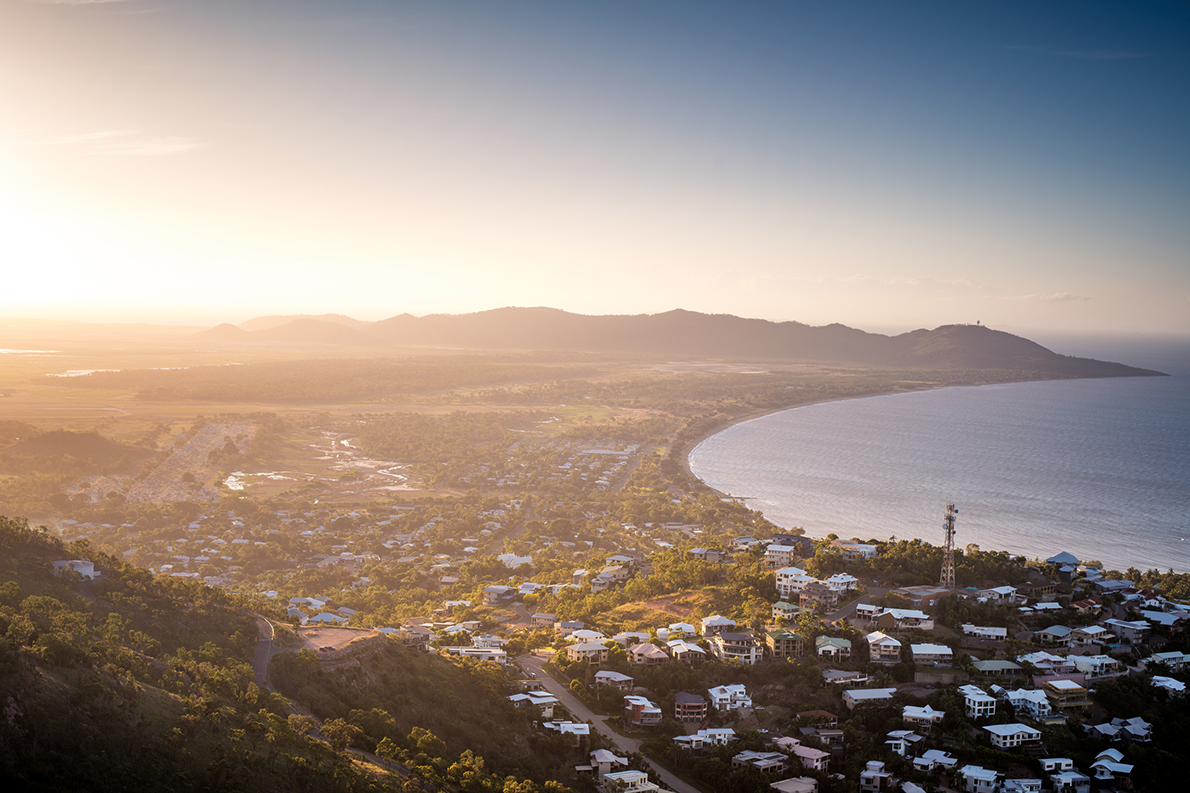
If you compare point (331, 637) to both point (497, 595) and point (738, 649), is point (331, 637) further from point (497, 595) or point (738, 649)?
point (738, 649)

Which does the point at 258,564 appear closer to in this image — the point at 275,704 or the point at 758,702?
the point at 275,704

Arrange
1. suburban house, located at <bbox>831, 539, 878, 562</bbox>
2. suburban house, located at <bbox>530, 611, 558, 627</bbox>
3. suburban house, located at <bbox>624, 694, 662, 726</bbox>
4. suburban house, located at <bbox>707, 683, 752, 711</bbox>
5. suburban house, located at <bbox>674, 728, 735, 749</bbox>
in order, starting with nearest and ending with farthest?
suburban house, located at <bbox>674, 728, 735, 749</bbox> < suburban house, located at <bbox>624, 694, 662, 726</bbox> < suburban house, located at <bbox>707, 683, 752, 711</bbox> < suburban house, located at <bbox>530, 611, 558, 627</bbox> < suburban house, located at <bbox>831, 539, 878, 562</bbox>

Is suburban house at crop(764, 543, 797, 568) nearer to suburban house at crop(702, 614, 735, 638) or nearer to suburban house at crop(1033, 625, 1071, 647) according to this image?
suburban house at crop(702, 614, 735, 638)

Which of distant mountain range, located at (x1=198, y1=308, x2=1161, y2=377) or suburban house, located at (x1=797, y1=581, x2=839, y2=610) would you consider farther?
distant mountain range, located at (x1=198, y1=308, x2=1161, y2=377)

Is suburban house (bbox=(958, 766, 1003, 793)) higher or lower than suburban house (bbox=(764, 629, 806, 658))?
lower

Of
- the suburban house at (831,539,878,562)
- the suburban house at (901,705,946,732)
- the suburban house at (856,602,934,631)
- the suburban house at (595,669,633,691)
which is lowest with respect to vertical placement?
the suburban house at (595,669,633,691)

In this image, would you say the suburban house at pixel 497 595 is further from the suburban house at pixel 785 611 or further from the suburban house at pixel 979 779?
the suburban house at pixel 979 779

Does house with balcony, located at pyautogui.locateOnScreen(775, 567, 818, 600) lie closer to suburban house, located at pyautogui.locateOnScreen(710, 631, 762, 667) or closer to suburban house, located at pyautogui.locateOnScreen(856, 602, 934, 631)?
suburban house, located at pyautogui.locateOnScreen(856, 602, 934, 631)

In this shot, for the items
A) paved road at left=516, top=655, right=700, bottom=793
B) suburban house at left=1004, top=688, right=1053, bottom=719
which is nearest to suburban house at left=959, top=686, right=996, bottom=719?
suburban house at left=1004, top=688, right=1053, bottom=719

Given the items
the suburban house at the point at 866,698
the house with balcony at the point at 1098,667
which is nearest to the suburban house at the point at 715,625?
the suburban house at the point at 866,698

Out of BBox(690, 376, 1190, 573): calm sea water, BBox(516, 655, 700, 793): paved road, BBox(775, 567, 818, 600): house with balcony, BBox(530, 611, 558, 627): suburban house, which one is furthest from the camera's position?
BBox(690, 376, 1190, 573): calm sea water
